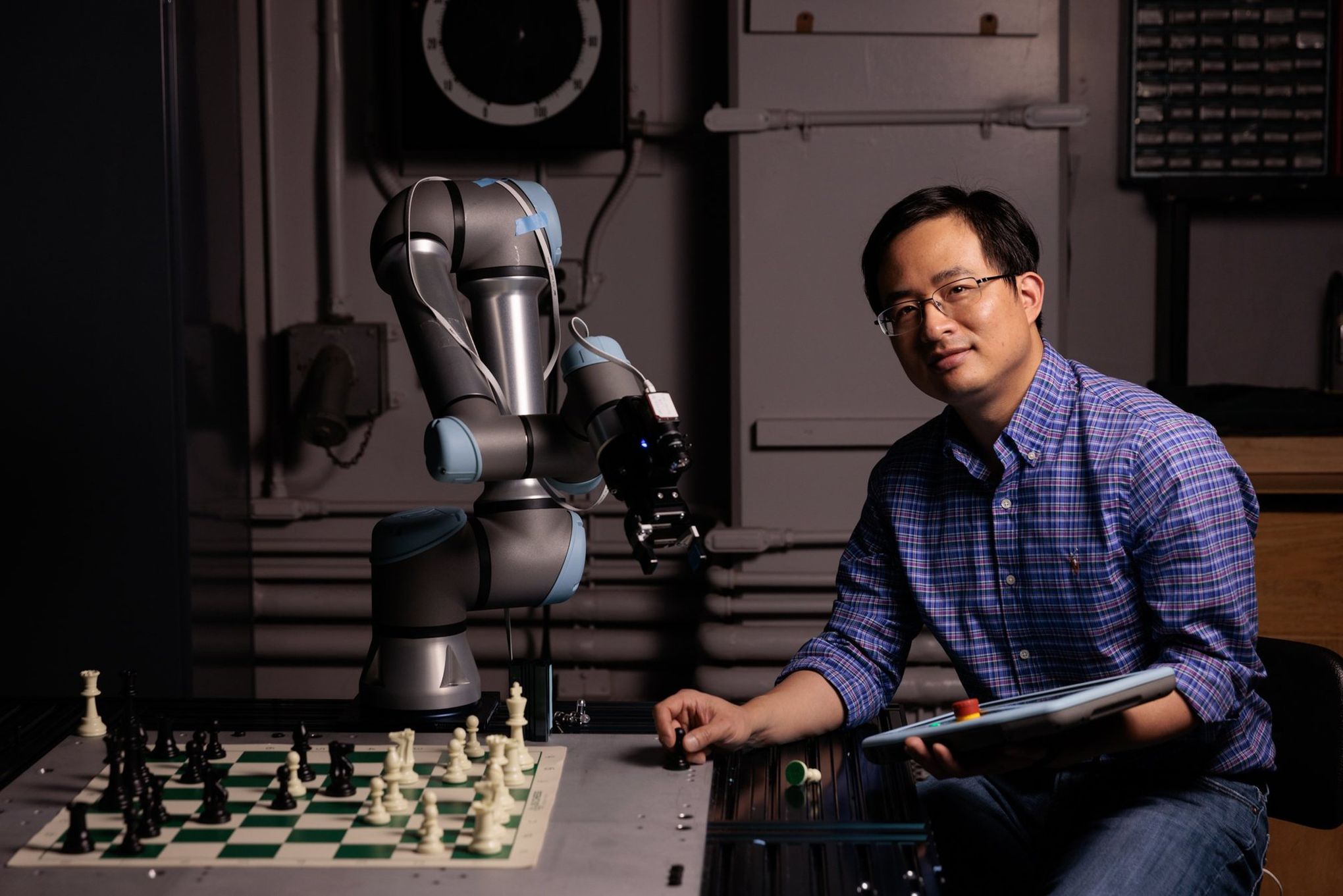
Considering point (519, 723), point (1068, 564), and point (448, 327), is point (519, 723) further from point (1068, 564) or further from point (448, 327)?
point (1068, 564)

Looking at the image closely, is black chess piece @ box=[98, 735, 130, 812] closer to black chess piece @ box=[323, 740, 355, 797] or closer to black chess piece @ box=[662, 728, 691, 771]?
black chess piece @ box=[323, 740, 355, 797]

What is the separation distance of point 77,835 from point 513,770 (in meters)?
0.38

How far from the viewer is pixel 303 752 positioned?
1.23m

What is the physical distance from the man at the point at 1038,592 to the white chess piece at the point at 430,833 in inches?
11.1

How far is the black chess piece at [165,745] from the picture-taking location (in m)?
1.28

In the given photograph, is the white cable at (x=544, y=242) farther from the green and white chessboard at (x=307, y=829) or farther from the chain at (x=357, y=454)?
the chain at (x=357, y=454)

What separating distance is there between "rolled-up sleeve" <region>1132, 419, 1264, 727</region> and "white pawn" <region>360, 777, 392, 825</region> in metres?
0.80

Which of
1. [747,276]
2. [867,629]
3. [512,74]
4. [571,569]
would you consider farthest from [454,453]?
[512,74]


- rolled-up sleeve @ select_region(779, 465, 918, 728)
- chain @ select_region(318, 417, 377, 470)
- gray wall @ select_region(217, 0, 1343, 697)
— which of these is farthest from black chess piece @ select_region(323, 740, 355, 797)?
chain @ select_region(318, 417, 377, 470)

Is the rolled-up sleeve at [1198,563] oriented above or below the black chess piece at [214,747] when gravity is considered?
above

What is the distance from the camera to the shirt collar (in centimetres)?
145

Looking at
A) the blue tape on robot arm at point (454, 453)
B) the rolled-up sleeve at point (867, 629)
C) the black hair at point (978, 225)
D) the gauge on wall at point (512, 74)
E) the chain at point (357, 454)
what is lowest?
the rolled-up sleeve at point (867, 629)

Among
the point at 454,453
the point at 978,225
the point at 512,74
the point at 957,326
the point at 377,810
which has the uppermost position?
the point at 512,74

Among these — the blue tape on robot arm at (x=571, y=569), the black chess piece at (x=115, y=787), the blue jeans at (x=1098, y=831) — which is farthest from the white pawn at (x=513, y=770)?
the blue jeans at (x=1098, y=831)
